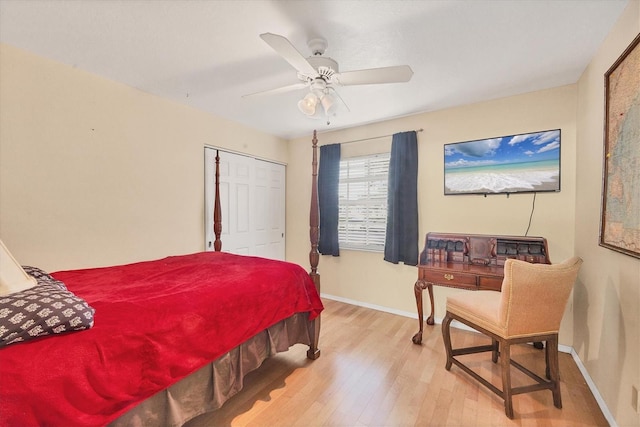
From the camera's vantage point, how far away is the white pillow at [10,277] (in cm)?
123

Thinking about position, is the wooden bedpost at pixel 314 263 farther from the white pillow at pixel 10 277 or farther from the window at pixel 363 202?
the white pillow at pixel 10 277

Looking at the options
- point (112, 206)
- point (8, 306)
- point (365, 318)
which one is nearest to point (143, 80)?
point (112, 206)

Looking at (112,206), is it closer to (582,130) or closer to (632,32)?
(632,32)

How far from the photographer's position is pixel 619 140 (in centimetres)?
157

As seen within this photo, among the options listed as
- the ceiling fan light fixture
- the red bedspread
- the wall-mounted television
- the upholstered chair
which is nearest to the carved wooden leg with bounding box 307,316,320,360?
the red bedspread

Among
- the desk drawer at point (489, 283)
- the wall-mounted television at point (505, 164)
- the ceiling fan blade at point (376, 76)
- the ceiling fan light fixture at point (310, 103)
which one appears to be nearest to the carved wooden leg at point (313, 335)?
the desk drawer at point (489, 283)

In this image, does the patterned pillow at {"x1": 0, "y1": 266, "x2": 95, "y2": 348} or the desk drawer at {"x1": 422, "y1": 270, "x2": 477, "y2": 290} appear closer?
the patterned pillow at {"x1": 0, "y1": 266, "x2": 95, "y2": 348}

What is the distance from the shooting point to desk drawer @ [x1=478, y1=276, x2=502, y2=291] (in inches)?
90.0

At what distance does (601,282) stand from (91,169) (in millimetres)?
4006

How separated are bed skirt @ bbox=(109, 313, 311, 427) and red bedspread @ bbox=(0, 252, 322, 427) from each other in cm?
11

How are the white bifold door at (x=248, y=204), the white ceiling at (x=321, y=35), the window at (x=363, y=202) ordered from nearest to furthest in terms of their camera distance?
the white ceiling at (x=321, y=35)
the white bifold door at (x=248, y=204)
the window at (x=363, y=202)

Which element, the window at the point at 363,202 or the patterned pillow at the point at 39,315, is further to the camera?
the window at the point at 363,202

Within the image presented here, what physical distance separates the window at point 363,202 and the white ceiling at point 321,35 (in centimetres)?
114

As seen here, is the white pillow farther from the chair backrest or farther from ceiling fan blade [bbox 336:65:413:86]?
the chair backrest
